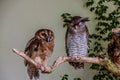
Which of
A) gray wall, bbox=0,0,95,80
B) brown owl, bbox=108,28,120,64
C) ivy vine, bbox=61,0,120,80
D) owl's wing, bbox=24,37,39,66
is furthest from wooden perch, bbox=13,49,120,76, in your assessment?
ivy vine, bbox=61,0,120,80

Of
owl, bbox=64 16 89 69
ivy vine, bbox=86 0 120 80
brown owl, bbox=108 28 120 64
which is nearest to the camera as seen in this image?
brown owl, bbox=108 28 120 64

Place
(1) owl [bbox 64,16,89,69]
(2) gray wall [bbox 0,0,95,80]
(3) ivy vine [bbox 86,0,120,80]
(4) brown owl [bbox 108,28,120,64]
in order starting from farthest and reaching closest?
(3) ivy vine [bbox 86,0,120,80], (2) gray wall [bbox 0,0,95,80], (1) owl [bbox 64,16,89,69], (4) brown owl [bbox 108,28,120,64]

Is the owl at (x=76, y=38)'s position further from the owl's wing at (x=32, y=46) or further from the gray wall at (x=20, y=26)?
the gray wall at (x=20, y=26)

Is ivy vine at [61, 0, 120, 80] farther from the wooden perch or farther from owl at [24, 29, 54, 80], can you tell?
the wooden perch

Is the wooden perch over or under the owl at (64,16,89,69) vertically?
under

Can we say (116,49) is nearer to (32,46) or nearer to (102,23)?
(32,46)

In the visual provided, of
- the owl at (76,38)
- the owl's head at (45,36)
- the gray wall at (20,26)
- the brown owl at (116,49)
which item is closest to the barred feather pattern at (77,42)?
the owl at (76,38)

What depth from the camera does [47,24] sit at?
2.39m

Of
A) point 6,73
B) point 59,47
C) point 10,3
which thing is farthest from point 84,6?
point 6,73

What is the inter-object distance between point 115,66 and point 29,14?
3.63ft

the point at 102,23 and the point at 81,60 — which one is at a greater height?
the point at 102,23

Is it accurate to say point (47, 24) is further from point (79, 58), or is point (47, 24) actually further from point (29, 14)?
point (79, 58)

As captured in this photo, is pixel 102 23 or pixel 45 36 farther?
pixel 102 23

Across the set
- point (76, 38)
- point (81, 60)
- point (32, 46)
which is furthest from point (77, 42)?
point (32, 46)
